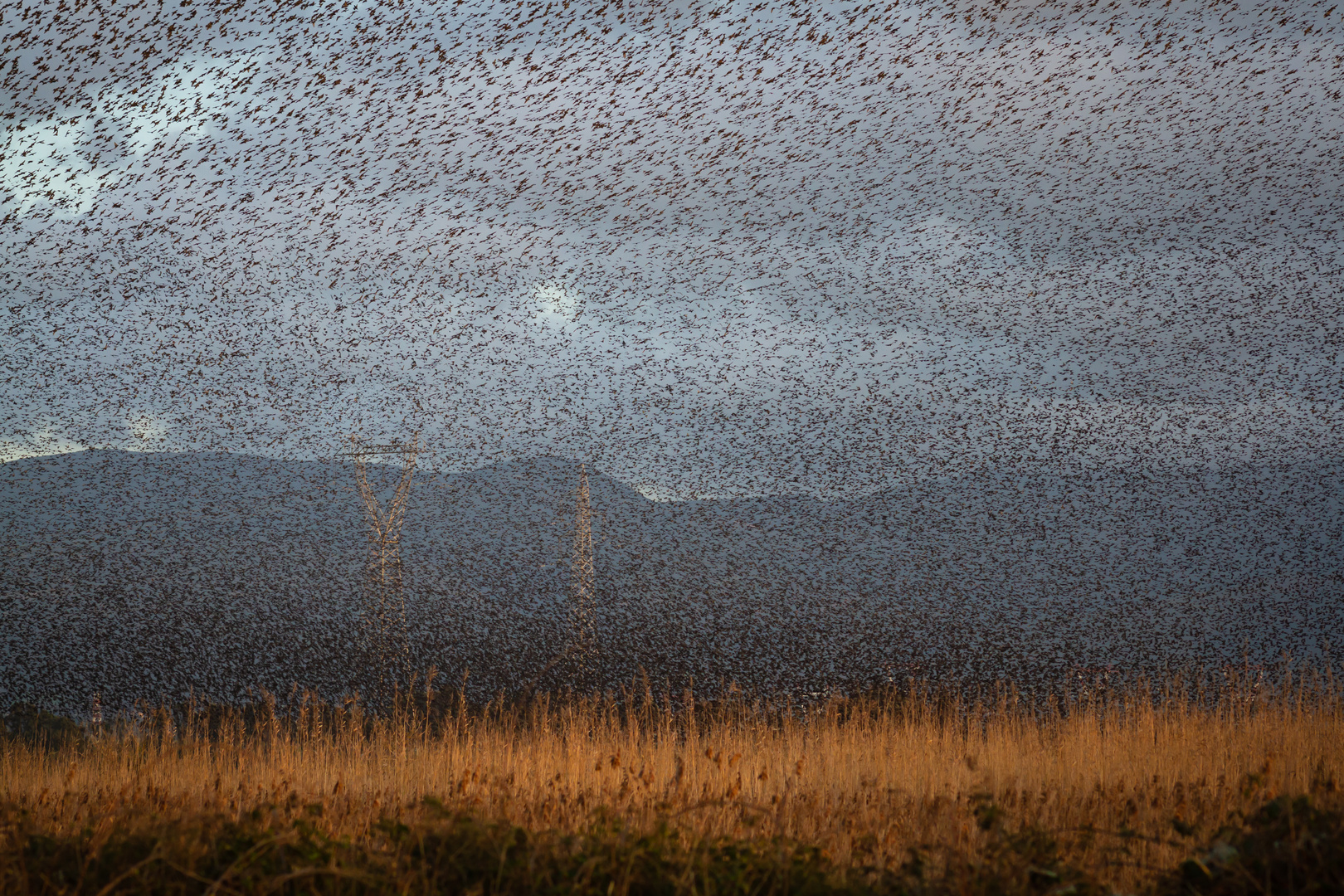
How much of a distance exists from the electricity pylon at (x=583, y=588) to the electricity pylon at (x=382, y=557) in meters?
3.95

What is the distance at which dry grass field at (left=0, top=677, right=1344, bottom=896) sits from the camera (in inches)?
118

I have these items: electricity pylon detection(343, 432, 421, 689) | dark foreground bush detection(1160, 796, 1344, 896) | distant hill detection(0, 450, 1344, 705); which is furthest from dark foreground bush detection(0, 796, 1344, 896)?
electricity pylon detection(343, 432, 421, 689)

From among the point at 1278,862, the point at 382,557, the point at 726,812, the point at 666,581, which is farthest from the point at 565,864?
the point at 666,581

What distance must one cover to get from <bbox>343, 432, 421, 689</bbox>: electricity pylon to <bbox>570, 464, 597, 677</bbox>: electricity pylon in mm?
3954

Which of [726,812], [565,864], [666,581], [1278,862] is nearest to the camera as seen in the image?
[1278,862]

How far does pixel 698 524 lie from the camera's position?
70.3 metres

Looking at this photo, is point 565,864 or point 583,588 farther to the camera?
point 583,588

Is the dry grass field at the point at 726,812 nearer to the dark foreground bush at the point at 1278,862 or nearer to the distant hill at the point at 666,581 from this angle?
the dark foreground bush at the point at 1278,862

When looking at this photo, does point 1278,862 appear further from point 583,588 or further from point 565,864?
point 583,588

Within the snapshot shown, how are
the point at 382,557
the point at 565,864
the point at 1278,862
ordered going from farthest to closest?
the point at 382,557
the point at 565,864
the point at 1278,862

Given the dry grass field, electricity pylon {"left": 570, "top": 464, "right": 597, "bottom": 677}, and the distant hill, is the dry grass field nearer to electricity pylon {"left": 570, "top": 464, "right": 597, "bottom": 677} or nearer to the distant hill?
the distant hill

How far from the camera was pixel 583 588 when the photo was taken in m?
21.0

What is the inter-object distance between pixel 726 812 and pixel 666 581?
41505 mm

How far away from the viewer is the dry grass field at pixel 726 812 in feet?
9.80
